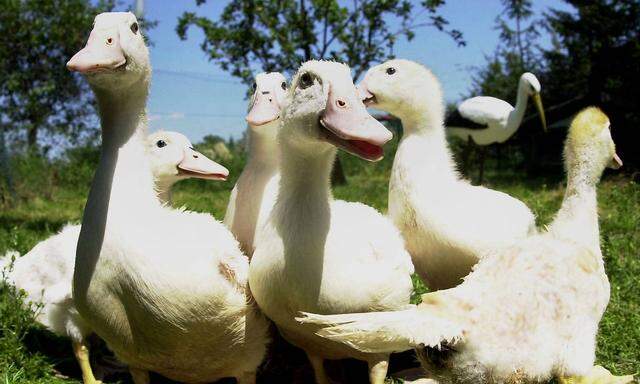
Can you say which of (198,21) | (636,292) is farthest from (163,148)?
(198,21)

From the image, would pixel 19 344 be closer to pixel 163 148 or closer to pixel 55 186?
pixel 163 148

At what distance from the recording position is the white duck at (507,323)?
246 cm

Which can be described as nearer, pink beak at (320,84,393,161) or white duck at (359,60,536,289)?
pink beak at (320,84,393,161)

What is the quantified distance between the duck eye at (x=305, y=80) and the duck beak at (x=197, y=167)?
3.83 ft

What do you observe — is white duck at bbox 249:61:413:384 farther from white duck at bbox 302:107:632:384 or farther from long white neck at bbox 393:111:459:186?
long white neck at bbox 393:111:459:186

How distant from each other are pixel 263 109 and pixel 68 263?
4.82 feet

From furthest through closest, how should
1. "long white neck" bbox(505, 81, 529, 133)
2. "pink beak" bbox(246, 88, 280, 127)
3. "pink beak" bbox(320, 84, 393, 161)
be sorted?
"long white neck" bbox(505, 81, 529, 133)
"pink beak" bbox(246, 88, 280, 127)
"pink beak" bbox(320, 84, 393, 161)

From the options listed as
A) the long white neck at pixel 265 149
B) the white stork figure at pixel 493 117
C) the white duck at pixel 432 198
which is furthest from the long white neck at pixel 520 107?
the long white neck at pixel 265 149

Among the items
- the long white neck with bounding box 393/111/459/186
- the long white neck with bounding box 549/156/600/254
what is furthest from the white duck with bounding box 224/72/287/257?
the long white neck with bounding box 549/156/600/254

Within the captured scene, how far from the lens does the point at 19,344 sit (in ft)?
12.0

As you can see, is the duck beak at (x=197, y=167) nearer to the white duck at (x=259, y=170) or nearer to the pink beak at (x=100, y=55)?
the white duck at (x=259, y=170)

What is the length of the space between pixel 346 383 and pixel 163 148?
5.80 ft

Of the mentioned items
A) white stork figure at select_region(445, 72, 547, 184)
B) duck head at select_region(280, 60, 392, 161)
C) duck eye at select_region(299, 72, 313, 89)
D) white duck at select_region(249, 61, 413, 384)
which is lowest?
white duck at select_region(249, 61, 413, 384)

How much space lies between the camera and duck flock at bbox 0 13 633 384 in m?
2.53
